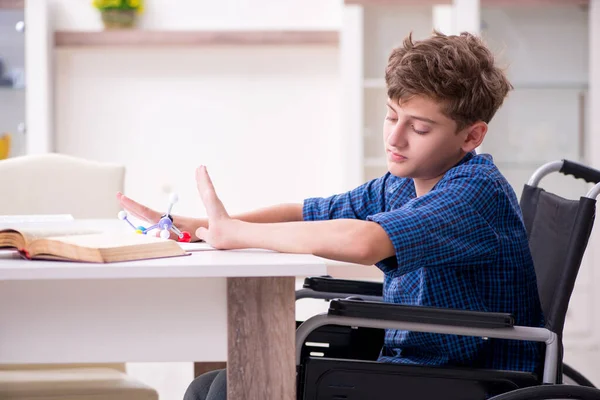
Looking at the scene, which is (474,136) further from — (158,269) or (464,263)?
(158,269)

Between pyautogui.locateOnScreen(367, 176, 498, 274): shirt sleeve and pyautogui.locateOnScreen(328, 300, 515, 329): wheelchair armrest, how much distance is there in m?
0.07

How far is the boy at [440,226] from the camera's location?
114 centimetres

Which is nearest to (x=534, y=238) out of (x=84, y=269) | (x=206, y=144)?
(x=84, y=269)

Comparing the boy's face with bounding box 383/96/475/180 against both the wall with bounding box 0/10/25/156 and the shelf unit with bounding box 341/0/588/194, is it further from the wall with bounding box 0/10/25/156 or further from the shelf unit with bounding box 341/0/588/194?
the wall with bounding box 0/10/25/156

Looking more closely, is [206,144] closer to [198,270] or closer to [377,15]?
[377,15]

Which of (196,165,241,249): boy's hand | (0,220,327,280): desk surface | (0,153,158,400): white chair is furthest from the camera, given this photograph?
(0,153,158,400): white chair

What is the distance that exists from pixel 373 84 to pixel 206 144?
32.8 inches

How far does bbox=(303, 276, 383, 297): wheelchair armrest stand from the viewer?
155cm

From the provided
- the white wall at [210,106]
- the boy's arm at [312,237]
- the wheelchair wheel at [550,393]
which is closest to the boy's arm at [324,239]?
the boy's arm at [312,237]

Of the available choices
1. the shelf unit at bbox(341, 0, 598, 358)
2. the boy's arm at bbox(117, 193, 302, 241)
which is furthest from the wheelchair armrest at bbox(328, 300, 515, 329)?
the shelf unit at bbox(341, 0, 598, 358)

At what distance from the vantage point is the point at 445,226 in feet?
3.78

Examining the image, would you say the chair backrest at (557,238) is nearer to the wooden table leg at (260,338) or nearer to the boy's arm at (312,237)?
the boy's arm at (312,237)

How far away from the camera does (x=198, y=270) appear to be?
3.20 ft

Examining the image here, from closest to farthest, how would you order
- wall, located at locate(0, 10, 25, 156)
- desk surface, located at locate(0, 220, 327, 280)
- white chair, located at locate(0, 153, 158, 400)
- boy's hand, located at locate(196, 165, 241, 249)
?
desk surface, located at locate(0, 220, 327, 280) → boy's hand, located at locate(196, 165, 241, 249) → white chair, located at locate(0, 153, 158, 400) → wall, located at locate(0, 10, 25, 156)
